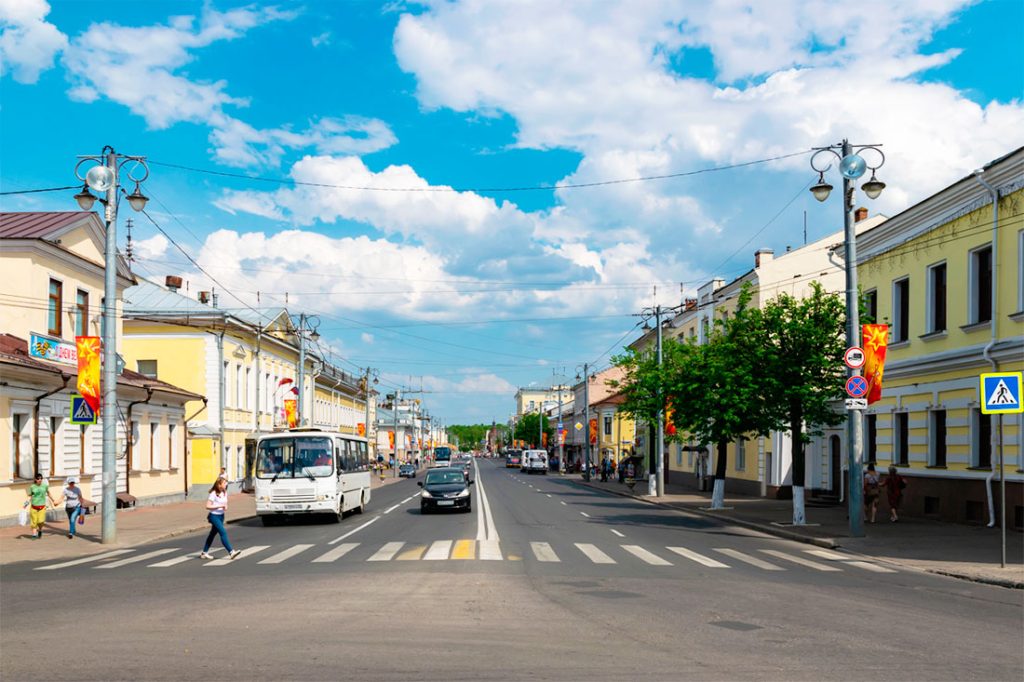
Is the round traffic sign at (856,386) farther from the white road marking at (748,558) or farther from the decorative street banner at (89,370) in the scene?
the decorative street banner at (89,370)

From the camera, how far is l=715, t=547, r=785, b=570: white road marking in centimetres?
1633

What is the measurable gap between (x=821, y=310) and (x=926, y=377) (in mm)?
4454

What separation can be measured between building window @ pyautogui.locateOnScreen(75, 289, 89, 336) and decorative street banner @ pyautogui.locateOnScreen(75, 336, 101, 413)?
9016 mm

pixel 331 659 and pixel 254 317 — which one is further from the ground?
pixel 254 317

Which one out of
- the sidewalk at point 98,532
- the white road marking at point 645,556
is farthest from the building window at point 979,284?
the sidewalk at point 98,532

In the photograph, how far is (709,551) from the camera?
19.1 metres

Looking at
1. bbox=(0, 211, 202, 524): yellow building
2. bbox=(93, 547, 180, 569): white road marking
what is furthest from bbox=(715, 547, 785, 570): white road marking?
bbox=(0, 211, 202, 524): yellow building

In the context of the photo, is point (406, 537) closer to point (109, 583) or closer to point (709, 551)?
point (709, 551)

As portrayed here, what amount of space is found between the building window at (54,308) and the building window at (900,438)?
2730 cm

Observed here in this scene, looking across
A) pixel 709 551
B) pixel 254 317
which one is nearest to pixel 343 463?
pixel 709 551

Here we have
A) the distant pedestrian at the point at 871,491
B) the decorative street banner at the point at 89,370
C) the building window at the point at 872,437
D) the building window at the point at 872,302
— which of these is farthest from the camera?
the building window at the point at 872,437

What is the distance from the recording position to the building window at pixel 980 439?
23875 millimetres

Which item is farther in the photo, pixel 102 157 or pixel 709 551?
pixel 102 157

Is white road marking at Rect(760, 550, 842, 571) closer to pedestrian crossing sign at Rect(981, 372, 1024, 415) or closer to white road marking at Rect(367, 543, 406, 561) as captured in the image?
pedestrian crossing sign at Rect(981, 372, 1024, 415)
